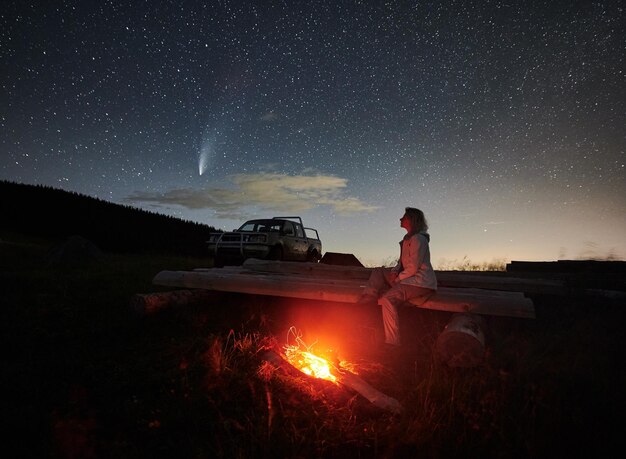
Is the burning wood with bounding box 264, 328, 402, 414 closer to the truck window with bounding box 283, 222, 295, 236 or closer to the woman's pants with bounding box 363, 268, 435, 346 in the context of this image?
→ the woman's pants with bounding box 363, 268, 435, 346

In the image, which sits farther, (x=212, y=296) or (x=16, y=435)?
(x=212, y=296)

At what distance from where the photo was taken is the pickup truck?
12.4m

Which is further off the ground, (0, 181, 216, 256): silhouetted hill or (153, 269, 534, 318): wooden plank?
(0, 181, 216, 256): silhouetted hill

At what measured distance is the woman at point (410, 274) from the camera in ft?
15.1

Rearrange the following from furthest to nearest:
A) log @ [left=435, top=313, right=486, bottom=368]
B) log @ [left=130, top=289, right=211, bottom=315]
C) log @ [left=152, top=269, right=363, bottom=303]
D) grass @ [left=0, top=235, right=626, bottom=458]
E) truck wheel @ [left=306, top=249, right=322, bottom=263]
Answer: truck wheel @ [left=306, top=249, right=322, bottom=263] → log @ [left=130, top=289, right=211, bottom=315] → log @ [left=152, top=269, right=363, bottom=303] → log @ [left=435, top=313, right=486, bottom=368] → grass @ [left=0, top=235, right=626, bottom=458]

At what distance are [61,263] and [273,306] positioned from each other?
10055 mm

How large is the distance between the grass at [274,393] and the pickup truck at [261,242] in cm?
637

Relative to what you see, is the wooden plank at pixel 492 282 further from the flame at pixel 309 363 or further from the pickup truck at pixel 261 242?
the pickup truck at pixel 261 242

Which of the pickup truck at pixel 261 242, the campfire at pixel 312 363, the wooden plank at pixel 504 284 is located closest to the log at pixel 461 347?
the campfire at pixel 312 363

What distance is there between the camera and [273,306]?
7.00 metres

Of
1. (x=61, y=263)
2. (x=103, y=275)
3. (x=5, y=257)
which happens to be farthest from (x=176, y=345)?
(x=5, y=257)

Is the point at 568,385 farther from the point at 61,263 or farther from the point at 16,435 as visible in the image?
the point at 61,263

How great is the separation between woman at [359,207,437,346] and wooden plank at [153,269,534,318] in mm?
311

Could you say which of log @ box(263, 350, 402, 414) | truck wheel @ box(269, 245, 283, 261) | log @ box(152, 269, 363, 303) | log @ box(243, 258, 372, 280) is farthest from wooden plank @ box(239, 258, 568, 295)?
truck wheel @ box(269, 245, 283, 261)
